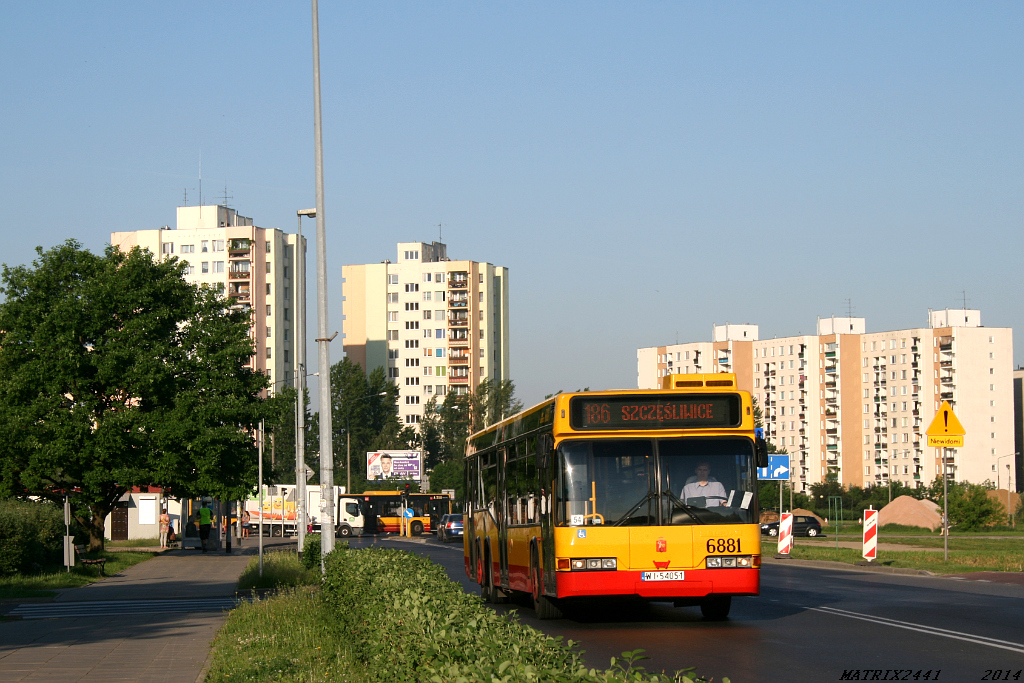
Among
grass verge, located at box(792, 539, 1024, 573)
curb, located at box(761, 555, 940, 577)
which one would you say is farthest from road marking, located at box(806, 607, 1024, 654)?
grass verge, located at box(792, 539, 1024, 573)

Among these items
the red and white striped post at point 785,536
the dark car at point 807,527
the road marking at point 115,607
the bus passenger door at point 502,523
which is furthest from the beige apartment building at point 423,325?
the bus passenger door at point 502,523

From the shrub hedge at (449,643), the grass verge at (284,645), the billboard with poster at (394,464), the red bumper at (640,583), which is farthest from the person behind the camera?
the billboard with poster at (394,464)

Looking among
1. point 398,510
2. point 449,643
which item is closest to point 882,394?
point 398,510

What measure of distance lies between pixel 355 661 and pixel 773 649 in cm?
474

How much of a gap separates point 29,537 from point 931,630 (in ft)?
74.6

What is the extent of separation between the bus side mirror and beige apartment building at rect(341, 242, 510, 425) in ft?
425

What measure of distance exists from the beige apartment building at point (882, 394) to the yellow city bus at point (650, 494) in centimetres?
13118

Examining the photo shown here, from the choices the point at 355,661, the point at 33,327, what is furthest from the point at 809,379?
the point at 355,661

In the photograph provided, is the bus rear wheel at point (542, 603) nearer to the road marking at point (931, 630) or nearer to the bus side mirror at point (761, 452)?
the bus side mirror at point (761, 452)

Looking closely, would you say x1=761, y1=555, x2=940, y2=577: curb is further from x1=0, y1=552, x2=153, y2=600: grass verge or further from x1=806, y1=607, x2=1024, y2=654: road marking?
x1=0, y1=552, x2=153, y2=600: grass verge

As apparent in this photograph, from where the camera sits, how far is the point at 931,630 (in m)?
13.8

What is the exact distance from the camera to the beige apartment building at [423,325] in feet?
477

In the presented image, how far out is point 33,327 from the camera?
137 feet

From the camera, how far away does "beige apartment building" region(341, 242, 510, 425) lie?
14538 cm
